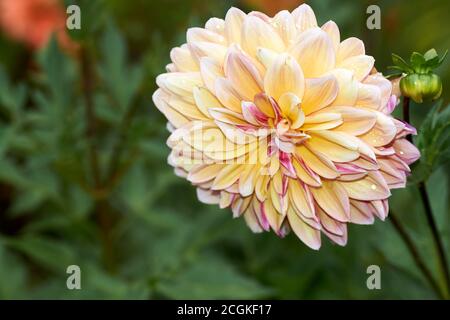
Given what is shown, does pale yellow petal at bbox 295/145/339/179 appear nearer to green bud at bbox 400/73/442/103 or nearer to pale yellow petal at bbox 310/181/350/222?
pale yellow petal at bbox 310/181/350/222

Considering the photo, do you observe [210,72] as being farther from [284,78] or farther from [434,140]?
[434,140]

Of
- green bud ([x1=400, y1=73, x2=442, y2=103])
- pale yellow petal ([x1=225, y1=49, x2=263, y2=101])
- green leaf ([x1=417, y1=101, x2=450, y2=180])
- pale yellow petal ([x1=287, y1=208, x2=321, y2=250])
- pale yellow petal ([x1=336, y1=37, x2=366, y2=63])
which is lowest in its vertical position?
pale yellow petal ([x1=287, y1=208, x2=321, y2=250])

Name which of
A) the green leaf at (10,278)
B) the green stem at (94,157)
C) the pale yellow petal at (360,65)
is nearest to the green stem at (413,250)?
the pale yellow petal at (360,65)

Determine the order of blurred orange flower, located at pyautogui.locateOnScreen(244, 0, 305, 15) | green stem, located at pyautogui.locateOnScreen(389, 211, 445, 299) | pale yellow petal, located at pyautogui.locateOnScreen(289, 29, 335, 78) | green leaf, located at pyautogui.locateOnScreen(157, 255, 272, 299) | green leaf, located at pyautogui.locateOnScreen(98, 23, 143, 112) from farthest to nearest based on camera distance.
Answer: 1. blurred orange flower, located at pyautogui.locateOnScreen(244, 0, 305, 15)
2. green leaf, located at pyautogui.locateOnScreen(98, 23, 143, 112)
3. green leaf, located at pyautogui.locateOnScreen(157, 255, 272, 299)
4. green stem, located at pyautogui.locateOnScreen(389, 211, 445, 299)
5. pale yellow petal, located at pyautogui.locateOnScreen(289, 29, 335, 78)

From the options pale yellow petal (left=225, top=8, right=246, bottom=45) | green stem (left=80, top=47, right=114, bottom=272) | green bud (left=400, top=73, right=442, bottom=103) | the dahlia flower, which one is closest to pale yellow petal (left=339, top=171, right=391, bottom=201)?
the dahlia flower

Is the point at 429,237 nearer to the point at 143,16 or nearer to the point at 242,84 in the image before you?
the point at 242,84

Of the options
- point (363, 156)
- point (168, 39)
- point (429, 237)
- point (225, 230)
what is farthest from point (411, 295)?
point (168, 39)
